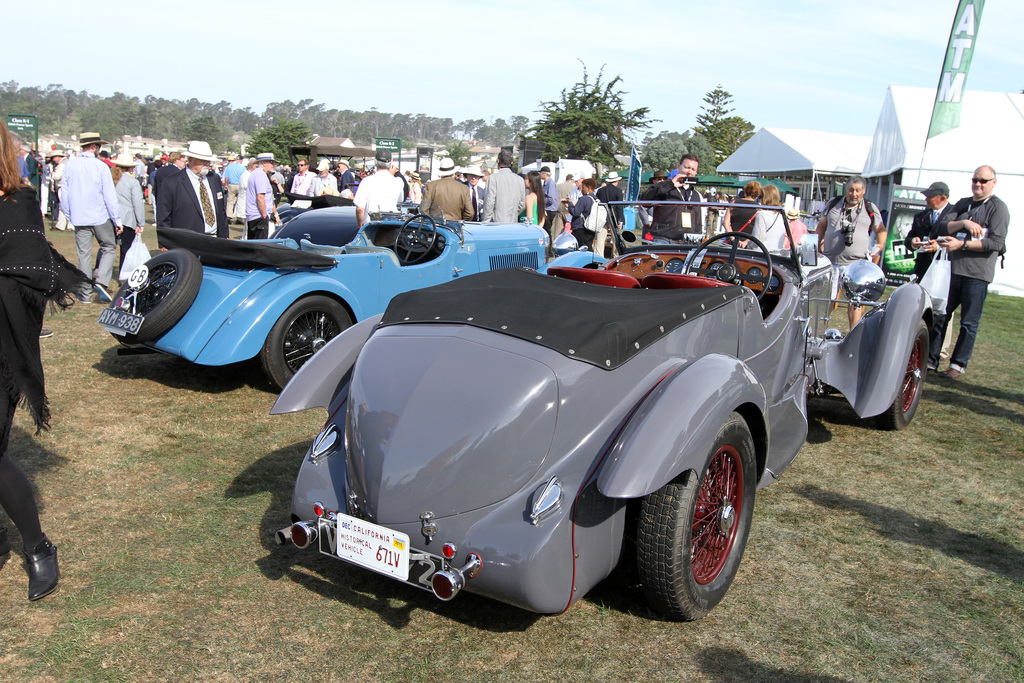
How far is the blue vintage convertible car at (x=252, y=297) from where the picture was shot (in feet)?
17.1

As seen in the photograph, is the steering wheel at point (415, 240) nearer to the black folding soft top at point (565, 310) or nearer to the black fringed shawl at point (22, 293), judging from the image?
the black folding soft top at point (565, 310)

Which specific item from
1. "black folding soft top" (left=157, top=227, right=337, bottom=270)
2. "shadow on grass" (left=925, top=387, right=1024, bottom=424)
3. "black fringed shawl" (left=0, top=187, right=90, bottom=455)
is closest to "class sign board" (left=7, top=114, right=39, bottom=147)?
"black folding soft top" (left=157, top=227, right=337, bottom=270)

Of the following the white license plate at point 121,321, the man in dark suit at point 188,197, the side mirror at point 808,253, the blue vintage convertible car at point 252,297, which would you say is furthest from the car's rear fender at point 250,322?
the side mirror at point 808,253

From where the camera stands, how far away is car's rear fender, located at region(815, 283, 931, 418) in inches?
182

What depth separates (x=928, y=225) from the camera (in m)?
7.27

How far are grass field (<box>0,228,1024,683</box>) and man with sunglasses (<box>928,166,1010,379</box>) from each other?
2.02 m

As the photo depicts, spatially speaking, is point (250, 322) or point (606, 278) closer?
point (606, 278)

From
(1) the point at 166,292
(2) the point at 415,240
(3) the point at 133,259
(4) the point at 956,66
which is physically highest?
(4) the point at 956,66

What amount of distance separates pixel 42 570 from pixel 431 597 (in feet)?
4.99

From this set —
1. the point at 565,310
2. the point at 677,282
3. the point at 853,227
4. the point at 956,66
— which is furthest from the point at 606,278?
the point at 956,66

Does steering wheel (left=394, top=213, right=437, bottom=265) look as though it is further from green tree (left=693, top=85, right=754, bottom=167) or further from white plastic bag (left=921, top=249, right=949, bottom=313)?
green tree (left=693, top=85, right=754, bottom=167)

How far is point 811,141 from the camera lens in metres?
27.2

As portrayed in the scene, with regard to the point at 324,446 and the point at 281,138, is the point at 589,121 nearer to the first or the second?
the point at 281,138

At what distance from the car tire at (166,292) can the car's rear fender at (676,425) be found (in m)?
3.65
